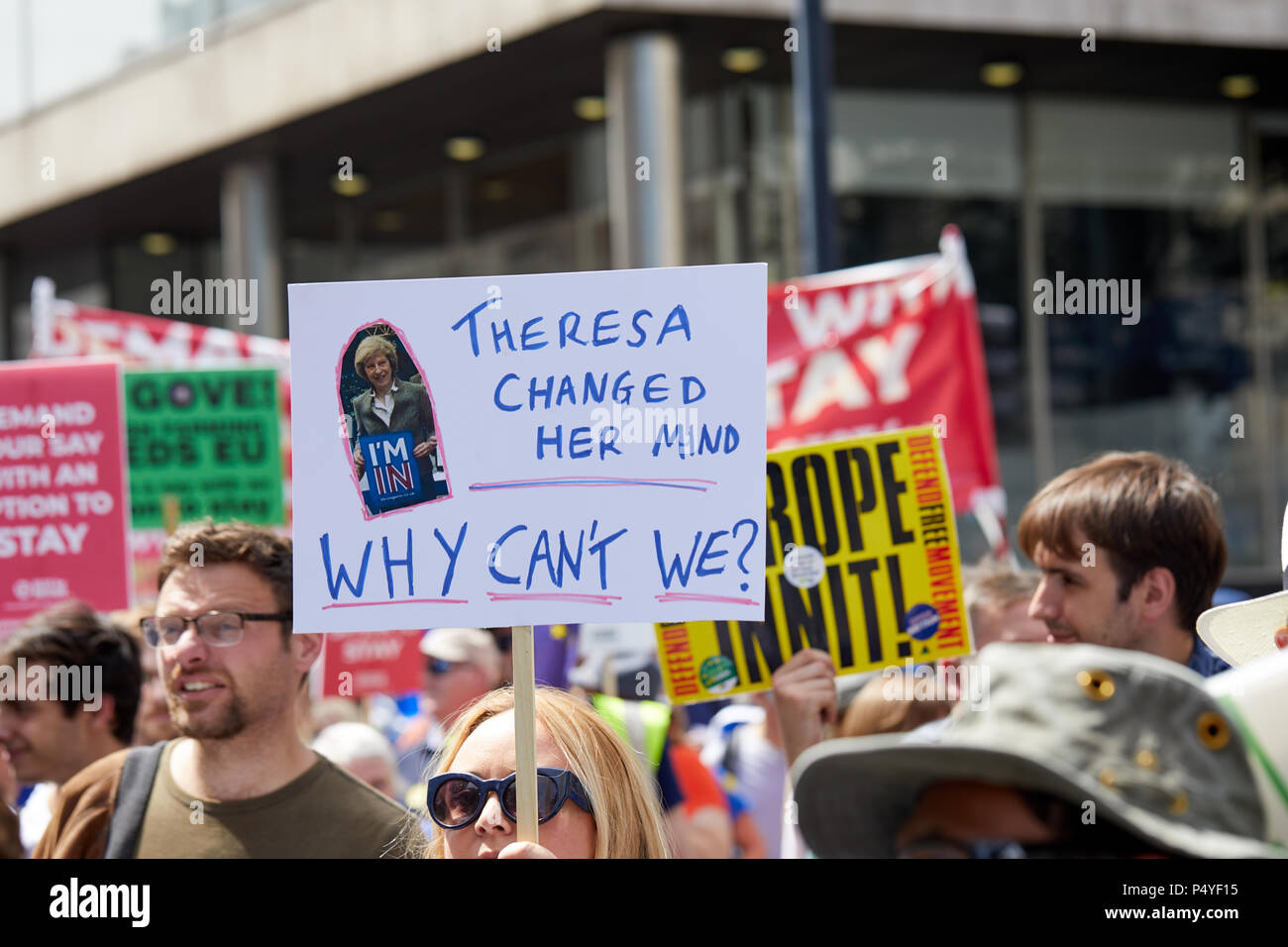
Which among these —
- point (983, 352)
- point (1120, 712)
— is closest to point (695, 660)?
point (1120, 712)

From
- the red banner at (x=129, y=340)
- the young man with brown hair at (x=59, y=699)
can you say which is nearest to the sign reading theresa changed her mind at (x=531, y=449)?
the young man with brown hair at (x=59, y=699)

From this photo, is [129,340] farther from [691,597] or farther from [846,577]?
[691,597]

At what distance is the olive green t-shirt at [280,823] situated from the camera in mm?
2963

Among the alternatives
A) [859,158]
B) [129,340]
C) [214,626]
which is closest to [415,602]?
[214,626]

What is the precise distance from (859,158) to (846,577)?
30.5ft

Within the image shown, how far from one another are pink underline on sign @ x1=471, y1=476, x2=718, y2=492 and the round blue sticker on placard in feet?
3.55

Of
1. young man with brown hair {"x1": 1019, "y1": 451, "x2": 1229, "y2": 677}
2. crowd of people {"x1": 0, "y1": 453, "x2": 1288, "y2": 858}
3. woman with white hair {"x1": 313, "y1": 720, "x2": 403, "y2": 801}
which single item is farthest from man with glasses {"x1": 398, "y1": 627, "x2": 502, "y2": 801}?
young man with brown hair {"x1": 1019, "y1": 451, "x2": 1229, "y2": 677}

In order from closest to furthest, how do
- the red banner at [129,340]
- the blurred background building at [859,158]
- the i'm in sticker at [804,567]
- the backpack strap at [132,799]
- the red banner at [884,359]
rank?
1. the backpack strap at [132,799]
2. the i'm in sticker at [804,567]
3. the red banner at [884,359]
4. the red banner at [129,340]
5. the blurred background building at [859,158]

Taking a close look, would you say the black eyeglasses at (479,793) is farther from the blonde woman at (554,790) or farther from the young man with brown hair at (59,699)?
the young man with brown hair at (59,699)

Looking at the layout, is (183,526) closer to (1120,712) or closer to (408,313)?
(408,313)

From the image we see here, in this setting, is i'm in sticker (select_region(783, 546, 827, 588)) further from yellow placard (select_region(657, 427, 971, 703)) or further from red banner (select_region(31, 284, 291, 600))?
red banner (select_region(31, 284, 291, 600))

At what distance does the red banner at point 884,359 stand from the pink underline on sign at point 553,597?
14.1 feet
